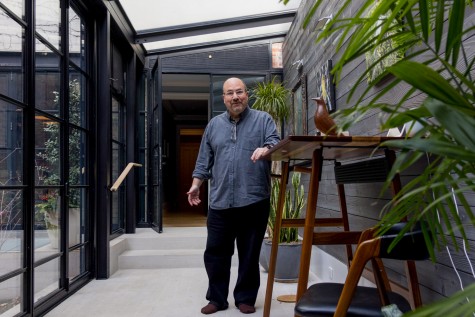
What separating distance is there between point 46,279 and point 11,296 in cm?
55

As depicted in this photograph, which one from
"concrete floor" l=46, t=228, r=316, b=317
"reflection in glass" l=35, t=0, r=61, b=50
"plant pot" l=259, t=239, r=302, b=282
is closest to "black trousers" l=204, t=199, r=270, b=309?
"concrete floor" l=46, t=228, r=316, b=317

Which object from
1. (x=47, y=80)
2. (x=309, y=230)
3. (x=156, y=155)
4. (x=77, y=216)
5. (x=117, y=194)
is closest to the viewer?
(x=309, y=230)

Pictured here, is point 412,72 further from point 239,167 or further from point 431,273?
point 239,167

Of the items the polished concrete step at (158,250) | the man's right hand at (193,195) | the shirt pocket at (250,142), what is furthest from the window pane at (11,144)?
the polished concrete step at (158,250)

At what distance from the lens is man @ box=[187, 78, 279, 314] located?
275 centimetres

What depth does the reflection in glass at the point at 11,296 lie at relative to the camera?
2205 millimetres

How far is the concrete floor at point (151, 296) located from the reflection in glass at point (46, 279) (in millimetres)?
128

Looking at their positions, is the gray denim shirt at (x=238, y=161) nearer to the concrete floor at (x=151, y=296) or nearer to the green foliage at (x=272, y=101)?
the concrete floor at (x=151, y=296)

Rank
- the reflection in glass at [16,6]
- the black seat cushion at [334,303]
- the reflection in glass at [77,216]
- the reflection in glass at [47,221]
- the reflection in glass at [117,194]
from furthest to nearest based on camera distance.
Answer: the reflection in glass at [117,194] → the reflection in glass at [77,216] → the reflection in glass at [47,221] → the reflection in glass at [16,6] → the black seat cushion at [334,303]

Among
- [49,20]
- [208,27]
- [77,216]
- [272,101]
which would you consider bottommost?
[77,216]

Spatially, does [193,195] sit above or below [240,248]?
above

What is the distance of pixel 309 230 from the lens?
1.60 meters

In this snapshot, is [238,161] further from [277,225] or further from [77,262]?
[77,262]

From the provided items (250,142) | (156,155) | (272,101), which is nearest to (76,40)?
(250,142)
